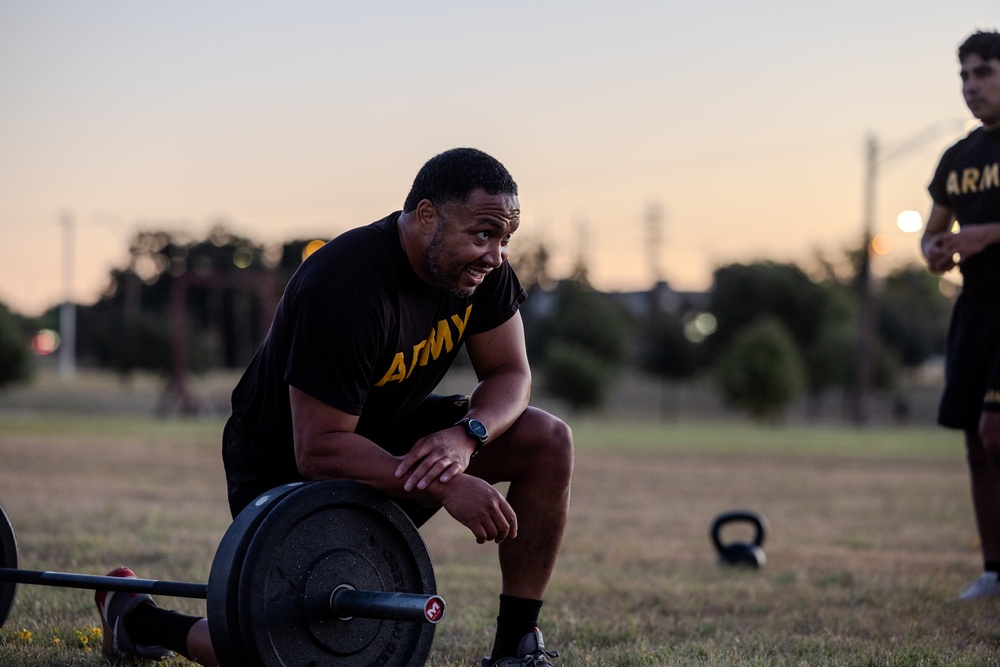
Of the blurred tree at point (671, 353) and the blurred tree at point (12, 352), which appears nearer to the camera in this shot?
the blurred tree at point (12, 352)

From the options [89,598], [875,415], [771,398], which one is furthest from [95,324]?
[89,598]

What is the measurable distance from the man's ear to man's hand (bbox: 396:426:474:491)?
58 centimetres

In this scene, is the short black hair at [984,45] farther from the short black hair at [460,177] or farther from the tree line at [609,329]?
the tree line at [609,329]

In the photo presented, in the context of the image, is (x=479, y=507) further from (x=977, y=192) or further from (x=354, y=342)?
(x=977, y=192)

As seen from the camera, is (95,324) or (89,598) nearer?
(89,598)

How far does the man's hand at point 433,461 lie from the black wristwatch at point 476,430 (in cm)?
6

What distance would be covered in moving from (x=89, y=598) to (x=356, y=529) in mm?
2322

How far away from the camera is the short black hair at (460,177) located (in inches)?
120

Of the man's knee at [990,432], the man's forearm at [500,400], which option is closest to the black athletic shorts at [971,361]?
the man's knee at [990,432]

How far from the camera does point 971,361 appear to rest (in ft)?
15.4

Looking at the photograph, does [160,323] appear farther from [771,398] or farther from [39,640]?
[39,640]

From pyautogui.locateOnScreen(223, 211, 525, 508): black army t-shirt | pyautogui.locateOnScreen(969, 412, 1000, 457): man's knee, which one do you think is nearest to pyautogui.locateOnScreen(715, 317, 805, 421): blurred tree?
pyautogui.locateOnScreen(969, 412, 1000, 457): man's knee

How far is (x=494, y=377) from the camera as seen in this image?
351 centimetres

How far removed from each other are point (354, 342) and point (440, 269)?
344 millimetres
